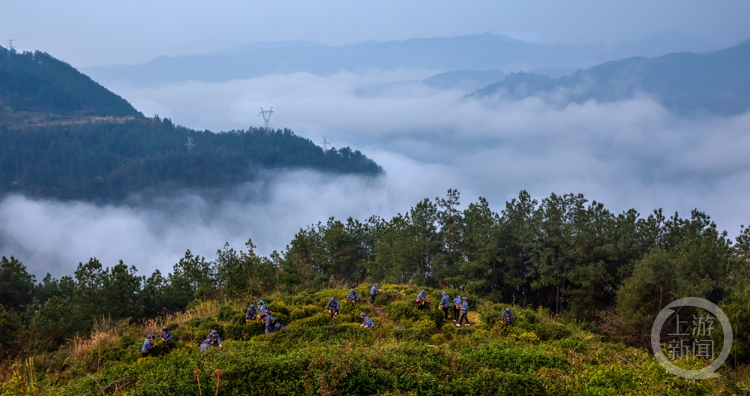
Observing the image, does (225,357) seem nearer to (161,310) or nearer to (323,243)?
(161,310)

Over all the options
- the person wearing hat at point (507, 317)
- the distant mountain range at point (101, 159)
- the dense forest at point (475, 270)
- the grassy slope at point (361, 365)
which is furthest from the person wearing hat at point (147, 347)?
the distant mountain range at point (101, 159)

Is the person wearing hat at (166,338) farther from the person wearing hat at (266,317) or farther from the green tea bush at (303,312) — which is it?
the green tea bush at (303,312)

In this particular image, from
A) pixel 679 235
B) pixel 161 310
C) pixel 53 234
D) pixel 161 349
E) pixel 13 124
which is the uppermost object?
pixel 13 124

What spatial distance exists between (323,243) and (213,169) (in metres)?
160

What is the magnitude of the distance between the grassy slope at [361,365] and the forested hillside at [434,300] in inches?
2.4

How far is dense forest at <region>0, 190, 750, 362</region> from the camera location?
84.5 ft

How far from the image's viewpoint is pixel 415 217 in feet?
132

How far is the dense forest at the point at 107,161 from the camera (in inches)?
6644

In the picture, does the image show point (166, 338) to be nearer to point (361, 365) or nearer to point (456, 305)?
point (361, 365)

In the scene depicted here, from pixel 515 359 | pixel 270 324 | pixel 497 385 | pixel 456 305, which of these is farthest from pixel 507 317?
pixel 270 324

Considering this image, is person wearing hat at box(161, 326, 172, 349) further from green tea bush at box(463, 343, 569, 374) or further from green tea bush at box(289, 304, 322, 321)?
green tea bush at box(463, 343, 569, 374)

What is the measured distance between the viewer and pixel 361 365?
11.0 meters

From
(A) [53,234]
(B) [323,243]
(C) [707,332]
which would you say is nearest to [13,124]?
(A) [53,234]

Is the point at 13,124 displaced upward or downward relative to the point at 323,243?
upward
